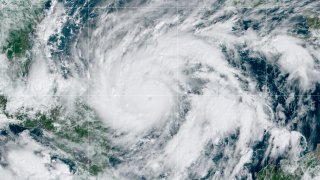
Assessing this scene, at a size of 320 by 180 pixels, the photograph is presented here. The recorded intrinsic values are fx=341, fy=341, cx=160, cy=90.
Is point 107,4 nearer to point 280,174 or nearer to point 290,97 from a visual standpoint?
point 290,97

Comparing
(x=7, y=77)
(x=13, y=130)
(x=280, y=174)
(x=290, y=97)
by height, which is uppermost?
(x=7, y=77)

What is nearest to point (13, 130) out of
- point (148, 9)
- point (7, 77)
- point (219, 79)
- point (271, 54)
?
point (7, 77)

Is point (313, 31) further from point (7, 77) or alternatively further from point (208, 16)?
point (7, 77)

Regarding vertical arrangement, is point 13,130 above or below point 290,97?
below

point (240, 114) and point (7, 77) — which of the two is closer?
point (240, 114)

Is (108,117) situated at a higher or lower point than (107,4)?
lower

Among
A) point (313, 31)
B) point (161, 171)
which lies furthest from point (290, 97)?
point (161, 171)

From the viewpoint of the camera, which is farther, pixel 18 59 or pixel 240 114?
pixel 18 59

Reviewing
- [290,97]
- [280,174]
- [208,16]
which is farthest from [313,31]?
[280,174]

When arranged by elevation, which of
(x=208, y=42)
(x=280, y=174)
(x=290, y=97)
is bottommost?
(x=280, y=174)
